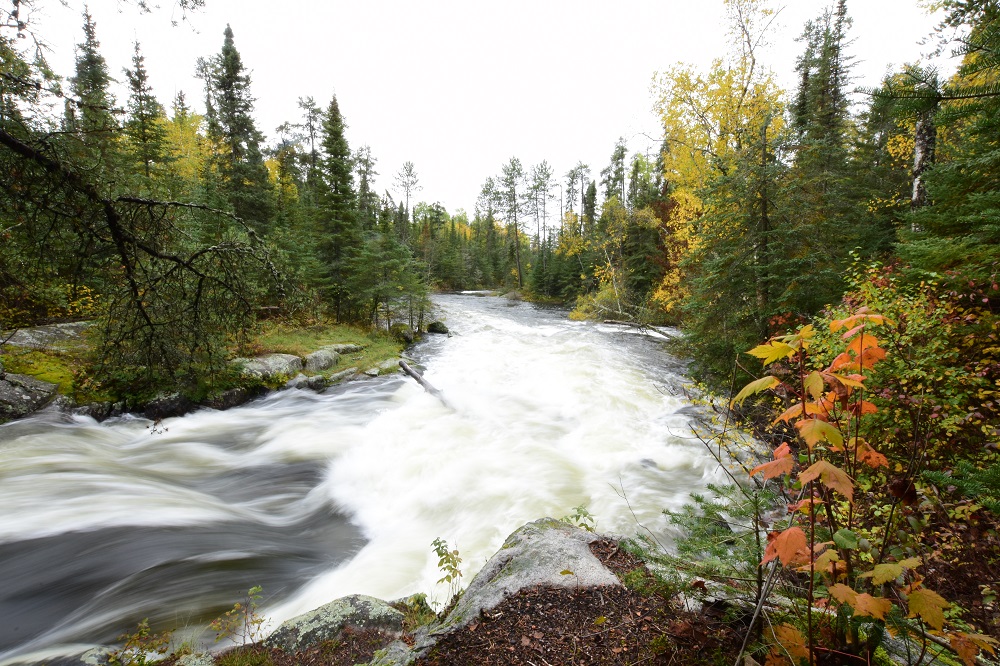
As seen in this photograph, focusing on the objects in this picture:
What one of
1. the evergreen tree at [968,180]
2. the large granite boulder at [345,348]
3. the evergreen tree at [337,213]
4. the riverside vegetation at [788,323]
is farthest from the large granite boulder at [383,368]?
the evergreen tree at [968,180]

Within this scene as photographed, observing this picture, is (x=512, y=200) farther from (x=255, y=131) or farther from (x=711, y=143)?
(x=711, y=143)

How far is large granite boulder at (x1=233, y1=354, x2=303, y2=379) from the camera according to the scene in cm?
1048

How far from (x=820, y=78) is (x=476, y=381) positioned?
2219cm

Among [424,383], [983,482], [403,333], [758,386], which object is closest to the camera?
[758,386]

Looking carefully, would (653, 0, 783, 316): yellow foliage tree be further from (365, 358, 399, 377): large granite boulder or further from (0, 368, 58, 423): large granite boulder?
(0, 368, 58, 423): large granite boulder

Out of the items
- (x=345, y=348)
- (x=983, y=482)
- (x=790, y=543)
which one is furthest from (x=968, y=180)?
(x=345, y=348)

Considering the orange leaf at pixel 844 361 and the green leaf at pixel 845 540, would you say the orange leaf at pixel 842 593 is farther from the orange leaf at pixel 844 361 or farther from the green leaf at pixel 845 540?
the orange leaf at pixel 844 361

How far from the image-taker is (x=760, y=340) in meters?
7.38

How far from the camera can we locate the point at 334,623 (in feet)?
10.2

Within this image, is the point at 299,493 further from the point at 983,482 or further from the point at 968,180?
the point at 968,180

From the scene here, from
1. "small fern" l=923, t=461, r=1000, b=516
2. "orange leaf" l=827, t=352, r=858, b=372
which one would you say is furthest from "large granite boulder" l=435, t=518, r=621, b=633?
"small fern" l=923, t=461, r=1000, b=516

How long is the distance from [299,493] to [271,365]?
5668mm

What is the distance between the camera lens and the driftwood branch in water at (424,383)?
10.3m

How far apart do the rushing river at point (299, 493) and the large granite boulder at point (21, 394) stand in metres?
0.34
